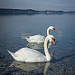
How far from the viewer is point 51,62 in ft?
34.1

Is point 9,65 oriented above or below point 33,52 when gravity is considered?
below

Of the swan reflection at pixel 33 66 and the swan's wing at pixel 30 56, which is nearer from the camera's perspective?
the swan reflection at pixel 33 66

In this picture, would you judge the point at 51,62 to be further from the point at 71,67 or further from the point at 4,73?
the point at 4,73

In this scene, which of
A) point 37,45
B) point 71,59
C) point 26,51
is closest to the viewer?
point 26,51

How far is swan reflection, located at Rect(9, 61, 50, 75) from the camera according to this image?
9219 mm

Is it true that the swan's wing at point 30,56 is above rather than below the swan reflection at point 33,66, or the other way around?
above

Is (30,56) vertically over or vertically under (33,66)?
over

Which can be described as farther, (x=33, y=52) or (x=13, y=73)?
(x=33, y=52)

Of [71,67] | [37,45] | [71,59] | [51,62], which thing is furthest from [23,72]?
[37,45]

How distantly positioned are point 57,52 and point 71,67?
2.97 m

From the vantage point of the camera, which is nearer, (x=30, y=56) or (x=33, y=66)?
(x=33, y=66)

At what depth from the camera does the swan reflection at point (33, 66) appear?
922cm

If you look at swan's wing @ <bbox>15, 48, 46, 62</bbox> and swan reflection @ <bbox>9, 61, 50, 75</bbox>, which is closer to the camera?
swan reflection @ <bbox>9, 61, 50, 75</bbox>

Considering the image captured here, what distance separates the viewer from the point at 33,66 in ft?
32.0
